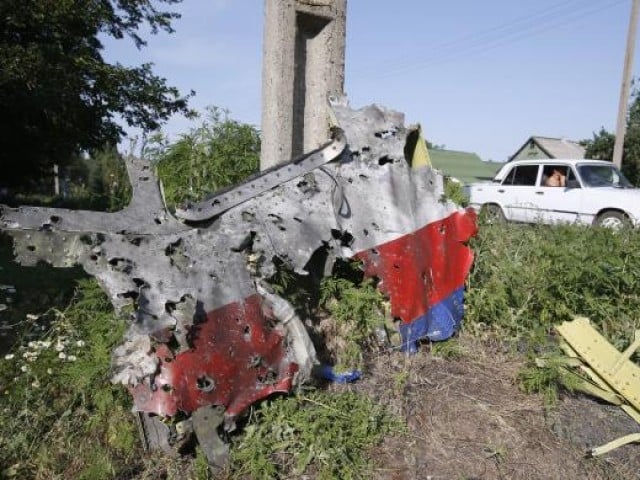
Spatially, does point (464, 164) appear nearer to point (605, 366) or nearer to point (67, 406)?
point (605, 366)

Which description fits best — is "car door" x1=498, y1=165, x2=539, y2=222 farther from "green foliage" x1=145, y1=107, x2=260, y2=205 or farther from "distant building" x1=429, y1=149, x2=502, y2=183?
"distant building" x1=429, y1=149, x2=502, y2=183

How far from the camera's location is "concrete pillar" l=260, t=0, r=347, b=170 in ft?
15.4

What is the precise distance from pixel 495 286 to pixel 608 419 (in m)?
1.20

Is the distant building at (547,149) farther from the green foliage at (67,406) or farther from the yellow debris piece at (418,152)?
the green foliage at (67,406)

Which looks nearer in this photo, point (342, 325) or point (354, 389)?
point (354, 389)

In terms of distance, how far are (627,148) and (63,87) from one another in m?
24.5

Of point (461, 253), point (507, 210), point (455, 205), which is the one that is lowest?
point (507, 210)

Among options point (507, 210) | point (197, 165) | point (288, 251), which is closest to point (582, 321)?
point (288, 251)

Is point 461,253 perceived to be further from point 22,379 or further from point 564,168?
point 564,168

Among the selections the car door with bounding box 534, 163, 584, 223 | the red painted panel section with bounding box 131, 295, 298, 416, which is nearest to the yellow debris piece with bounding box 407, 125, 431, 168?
the red painted panel section with bounding box 131, 295, 298, 416

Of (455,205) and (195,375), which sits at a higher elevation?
(455,205)

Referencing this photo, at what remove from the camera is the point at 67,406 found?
2842 mm

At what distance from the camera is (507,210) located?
11391 mm

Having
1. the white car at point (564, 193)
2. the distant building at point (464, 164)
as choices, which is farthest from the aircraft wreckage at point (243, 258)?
the distant building at point (464, 164)
